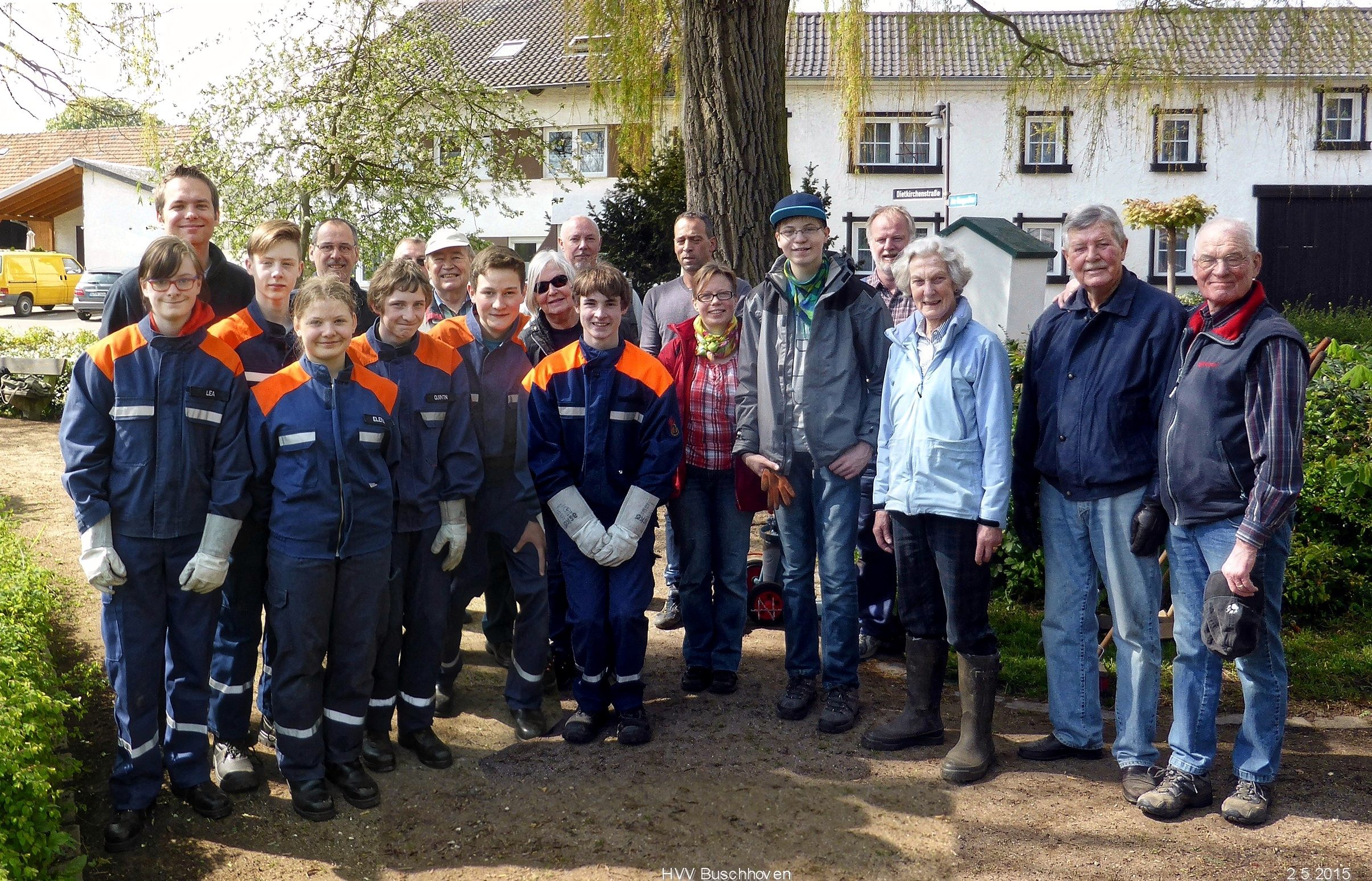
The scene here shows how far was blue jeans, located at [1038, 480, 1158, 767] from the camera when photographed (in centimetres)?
418

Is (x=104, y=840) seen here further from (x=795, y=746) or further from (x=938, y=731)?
(x=938, y=731)

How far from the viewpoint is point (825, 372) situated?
189 inches

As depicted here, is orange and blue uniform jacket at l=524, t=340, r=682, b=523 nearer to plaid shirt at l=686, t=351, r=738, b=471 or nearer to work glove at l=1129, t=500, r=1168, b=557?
plaid shirt at l=686, t=351, r=738, b=471

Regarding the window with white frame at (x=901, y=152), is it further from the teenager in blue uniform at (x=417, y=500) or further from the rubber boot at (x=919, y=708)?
the teenager in blue uniform at (x=417, y=500)

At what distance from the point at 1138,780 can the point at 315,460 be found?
3.24 metres

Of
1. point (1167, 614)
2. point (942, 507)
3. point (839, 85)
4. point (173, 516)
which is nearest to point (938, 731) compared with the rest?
point (942, 507)

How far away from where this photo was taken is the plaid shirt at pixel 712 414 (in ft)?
16.5

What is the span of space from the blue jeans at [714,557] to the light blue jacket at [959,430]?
91cm

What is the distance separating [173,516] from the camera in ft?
12.5

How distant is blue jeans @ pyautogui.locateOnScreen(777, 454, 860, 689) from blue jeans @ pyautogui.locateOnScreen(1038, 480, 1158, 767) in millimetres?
809

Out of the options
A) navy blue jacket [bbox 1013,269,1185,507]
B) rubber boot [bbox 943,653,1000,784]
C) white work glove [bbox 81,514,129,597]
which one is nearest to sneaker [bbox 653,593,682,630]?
rubber boot [bbox 943,653,1000,784]

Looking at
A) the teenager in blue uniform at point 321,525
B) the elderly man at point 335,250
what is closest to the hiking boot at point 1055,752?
the teenager in blue uniform at point 321,525

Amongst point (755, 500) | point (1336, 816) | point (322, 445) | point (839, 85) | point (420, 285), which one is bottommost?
point (1336, 816)

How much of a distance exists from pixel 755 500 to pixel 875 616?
4.20 feet
